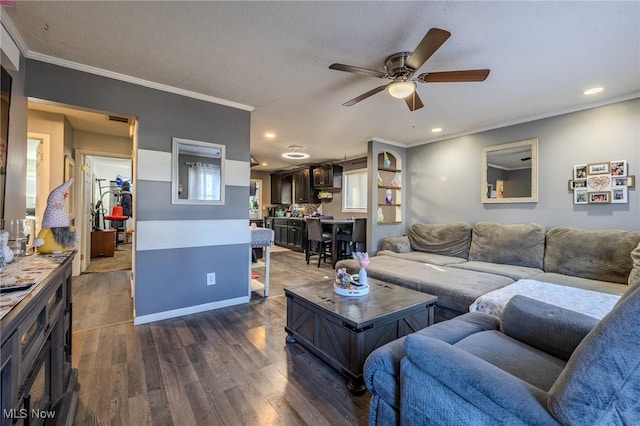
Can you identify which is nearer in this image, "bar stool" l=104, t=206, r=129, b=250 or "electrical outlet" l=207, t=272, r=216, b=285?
"electrical outlet" l=207, t=272, r=216, b=285

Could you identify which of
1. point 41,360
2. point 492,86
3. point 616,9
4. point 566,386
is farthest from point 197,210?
point 616,9

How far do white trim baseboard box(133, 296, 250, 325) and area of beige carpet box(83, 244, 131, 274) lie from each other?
291 centimetres

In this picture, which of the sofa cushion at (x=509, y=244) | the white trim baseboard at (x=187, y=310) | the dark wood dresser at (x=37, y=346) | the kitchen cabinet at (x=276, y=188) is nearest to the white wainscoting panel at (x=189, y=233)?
the white trim baseboard at (x=187, y=310)

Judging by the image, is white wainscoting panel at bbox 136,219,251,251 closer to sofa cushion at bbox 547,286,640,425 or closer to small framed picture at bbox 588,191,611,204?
sofa cushion at bbox 547,286,640,425

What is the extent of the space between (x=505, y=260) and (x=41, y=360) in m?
4.24

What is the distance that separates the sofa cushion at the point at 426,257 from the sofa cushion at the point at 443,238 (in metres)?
0.10

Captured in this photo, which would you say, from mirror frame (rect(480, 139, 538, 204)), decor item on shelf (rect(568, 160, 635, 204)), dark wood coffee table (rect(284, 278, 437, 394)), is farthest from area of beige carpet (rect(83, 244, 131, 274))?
decor item on shelf (rect(568, 160, 635, 204))

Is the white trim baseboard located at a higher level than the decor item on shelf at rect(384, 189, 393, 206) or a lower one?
lower

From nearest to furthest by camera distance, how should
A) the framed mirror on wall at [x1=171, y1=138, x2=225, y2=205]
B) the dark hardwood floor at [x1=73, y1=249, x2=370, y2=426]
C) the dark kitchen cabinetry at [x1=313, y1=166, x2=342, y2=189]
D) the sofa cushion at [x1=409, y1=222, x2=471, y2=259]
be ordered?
the dark hardwood floor at [x1=73, y1=249, x2=370, y2=426] < the framed mirror on wall at [x1=171, y1=138, x2=225, y2=205] < the sofa cushion at [x1=409, y1=222, x2=471, y2=259] < the dark kitchen cabinetry at [x1=313, y1=166, x2=342, y2=189]

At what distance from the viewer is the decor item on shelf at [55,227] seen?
159 centimetres

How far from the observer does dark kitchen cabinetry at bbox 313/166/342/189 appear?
273 inches

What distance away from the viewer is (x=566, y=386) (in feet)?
2.51

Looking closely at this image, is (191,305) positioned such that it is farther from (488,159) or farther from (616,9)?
(488,159)

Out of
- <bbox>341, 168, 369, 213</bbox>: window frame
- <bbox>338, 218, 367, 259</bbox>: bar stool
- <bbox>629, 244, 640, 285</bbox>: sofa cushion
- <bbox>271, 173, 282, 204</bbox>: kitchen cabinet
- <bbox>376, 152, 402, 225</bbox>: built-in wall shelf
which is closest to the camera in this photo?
<bbox>629, 244, 640, 285</bbox>: sofa cushion
